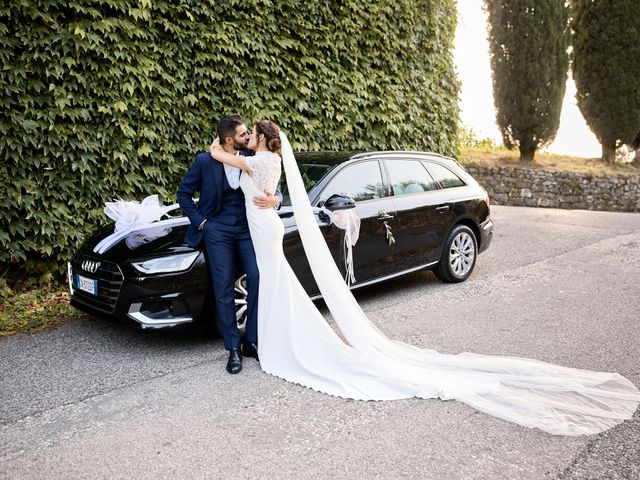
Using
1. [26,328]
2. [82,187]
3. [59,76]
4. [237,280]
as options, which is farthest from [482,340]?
[59,76]

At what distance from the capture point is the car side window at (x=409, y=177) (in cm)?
632

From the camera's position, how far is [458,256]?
706 centimetres

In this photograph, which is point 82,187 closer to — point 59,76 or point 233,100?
point 59,76

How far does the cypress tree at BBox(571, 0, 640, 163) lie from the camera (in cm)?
1767

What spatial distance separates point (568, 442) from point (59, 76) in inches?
231

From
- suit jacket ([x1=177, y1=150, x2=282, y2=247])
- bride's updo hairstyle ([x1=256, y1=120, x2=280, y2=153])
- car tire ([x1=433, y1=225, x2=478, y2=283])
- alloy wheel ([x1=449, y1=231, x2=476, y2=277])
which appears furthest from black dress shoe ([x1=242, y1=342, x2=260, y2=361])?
alloy wheel ([x1=449, y1=231, x2=476, y2=277])

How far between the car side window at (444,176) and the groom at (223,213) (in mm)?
3018

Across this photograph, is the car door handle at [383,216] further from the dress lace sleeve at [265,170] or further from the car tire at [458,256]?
the dress lace sleeve at [265,170]

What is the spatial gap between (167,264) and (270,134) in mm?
1300

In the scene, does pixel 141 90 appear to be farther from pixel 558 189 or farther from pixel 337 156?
pixel 558 189

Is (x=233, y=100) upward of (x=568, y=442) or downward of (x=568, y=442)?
upward

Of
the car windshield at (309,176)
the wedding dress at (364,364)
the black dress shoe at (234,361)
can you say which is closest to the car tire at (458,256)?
the car windshield at (309,176)

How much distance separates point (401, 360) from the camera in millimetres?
4324

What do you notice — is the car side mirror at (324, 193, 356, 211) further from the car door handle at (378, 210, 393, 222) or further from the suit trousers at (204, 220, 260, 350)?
the suit trousers at (204, 220, 260, 350)
